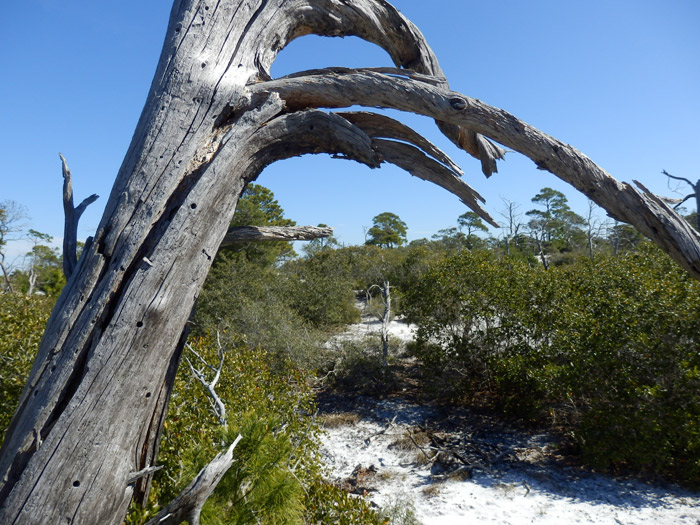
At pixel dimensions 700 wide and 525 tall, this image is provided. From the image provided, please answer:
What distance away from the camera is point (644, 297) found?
20.0 ft

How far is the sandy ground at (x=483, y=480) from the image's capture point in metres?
5.08

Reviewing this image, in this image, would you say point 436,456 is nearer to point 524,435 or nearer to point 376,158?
point 524,435

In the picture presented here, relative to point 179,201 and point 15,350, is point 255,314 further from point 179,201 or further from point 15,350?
point 179,201

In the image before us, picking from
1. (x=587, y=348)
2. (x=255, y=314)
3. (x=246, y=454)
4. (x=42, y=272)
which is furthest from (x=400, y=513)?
(x=42, y=272)

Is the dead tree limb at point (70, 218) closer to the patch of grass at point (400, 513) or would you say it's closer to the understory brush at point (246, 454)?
the understory brush at point (246, 454)

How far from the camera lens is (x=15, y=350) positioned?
4.74m

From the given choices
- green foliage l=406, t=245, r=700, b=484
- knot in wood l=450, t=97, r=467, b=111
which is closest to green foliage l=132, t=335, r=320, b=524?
knot in wood l=450, t=97, r=467, b=111

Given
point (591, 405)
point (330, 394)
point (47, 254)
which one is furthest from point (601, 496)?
point (47, 254)

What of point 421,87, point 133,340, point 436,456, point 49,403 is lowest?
point 436,456

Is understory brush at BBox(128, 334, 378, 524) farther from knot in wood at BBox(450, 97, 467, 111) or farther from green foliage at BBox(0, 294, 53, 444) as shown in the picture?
knot in wood at BBox(450, 97, 467, 111)

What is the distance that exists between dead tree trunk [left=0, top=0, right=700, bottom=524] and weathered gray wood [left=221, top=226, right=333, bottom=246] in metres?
0.35

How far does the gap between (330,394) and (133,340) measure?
349 inches

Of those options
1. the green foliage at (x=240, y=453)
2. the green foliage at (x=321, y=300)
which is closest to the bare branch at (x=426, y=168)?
the green foliage at (x=240, y=453)

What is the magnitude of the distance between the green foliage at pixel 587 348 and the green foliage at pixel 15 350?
262 inches
